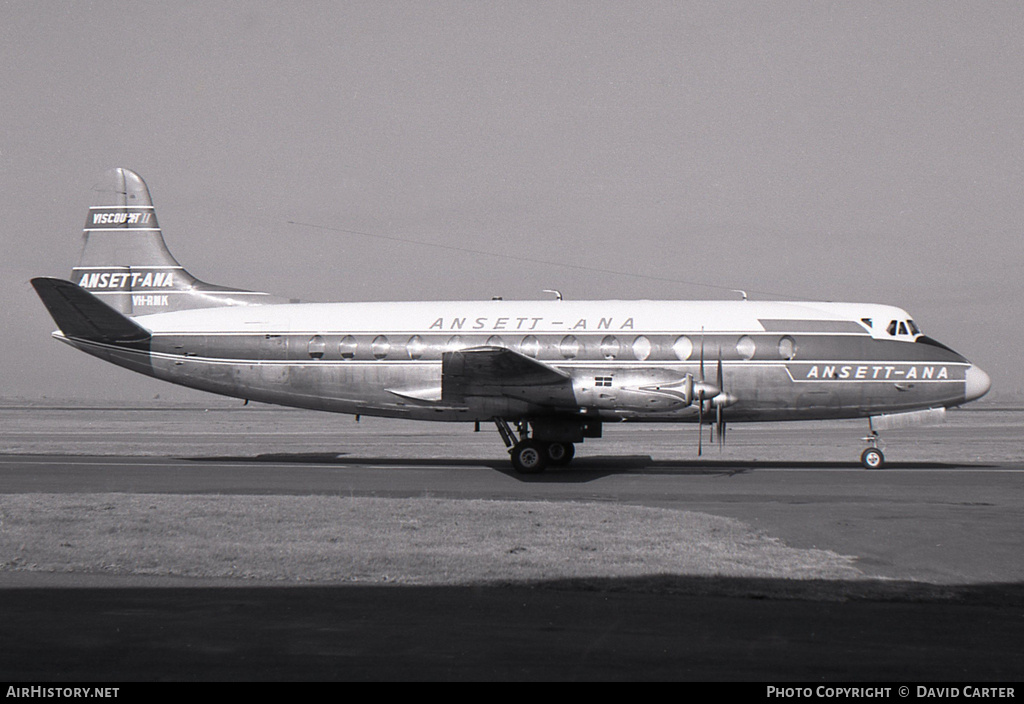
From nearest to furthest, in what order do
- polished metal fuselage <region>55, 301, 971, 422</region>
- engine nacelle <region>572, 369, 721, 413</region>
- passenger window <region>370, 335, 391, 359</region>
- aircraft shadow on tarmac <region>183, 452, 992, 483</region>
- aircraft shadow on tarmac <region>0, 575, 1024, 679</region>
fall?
aircraft shadow on tarmac <region>0, 575, 1024, 679</region> < engine nacelle <region>572, 369, 721, 413</region> < aircraft shadow on tarmac <region>183, 452, 992, 483</region> < polished metal fuselage <region>55, 301, 971, 422</region> < passenger window <region>370, 335, 391, 359</region>

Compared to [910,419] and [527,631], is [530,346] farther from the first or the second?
[527,631]

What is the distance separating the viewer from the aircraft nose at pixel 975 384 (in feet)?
76.9

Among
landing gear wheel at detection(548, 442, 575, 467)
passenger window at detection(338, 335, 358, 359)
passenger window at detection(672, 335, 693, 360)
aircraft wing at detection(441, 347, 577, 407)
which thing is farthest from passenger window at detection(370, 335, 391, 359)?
passenger window at detection(672, 335, 693, 360)

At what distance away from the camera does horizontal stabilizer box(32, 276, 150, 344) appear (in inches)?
944

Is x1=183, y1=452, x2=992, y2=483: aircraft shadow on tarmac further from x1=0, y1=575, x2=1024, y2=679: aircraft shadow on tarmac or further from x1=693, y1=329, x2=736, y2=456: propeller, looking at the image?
x1=0, y1=575, x2=1024, y2=679: aircraft shadow on tarmac

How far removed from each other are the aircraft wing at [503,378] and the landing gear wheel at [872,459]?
8.32 m

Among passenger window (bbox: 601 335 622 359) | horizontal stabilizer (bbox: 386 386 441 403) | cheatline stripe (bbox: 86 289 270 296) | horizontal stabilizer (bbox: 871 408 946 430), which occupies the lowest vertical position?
horizontal stabilizer (bbox: 871 408 946 430)

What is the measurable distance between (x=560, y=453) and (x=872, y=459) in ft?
28.1

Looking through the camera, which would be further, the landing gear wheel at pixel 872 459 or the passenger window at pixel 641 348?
the landing gear wheel at pixel 872 459

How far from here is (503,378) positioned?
22.8m

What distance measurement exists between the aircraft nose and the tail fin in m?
21.2

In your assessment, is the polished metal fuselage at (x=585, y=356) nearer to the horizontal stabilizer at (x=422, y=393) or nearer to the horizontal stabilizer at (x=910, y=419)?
the horizontal stabilizer at (x=422, y=393)

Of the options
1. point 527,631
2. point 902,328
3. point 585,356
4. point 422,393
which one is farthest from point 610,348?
point 527,631

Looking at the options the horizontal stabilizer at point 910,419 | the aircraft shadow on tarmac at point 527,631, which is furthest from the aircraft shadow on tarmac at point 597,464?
the aircraft shadow on tarmac at point 527,631
